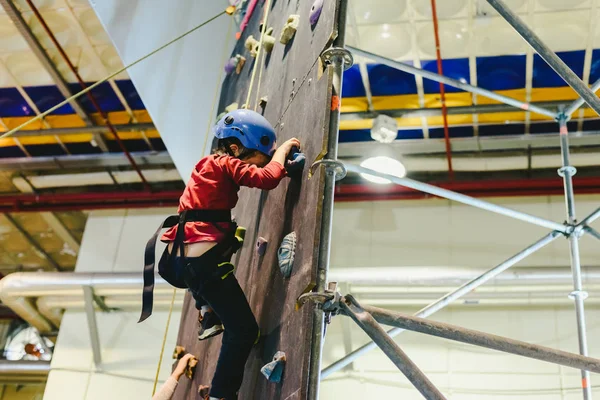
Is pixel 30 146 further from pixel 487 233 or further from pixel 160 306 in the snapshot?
pixel 487 233

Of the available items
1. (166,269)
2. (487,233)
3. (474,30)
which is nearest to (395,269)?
(487,233)

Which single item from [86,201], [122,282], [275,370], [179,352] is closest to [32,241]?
[86,201]

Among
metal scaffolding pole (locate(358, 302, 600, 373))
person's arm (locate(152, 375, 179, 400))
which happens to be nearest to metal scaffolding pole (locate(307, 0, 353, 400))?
metal scaffolding pole (locate(358, 302, 600, 373))

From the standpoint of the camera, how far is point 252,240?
325cm

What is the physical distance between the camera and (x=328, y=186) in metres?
2.43

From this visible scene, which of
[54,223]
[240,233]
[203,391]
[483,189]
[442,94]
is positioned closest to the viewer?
[203,391]

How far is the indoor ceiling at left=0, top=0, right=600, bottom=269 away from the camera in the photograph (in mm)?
6371

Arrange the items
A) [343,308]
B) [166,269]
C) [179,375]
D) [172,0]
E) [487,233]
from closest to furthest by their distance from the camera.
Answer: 1. [343,308]
2. [166,269]
3. [179,375]
4. [172,0]
5. [487,233]

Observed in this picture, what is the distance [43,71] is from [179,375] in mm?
5363

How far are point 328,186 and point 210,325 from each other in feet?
3.35

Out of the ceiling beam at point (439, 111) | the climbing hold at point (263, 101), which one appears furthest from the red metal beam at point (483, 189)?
the climbing hold at point (263, 101)

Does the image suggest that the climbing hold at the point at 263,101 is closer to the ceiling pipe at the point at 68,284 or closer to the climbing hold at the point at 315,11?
the climbing hold at the point at 315,11

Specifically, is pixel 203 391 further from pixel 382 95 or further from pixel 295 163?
pixel 382 95

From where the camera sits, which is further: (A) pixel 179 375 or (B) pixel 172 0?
(B) pixel 172 0
